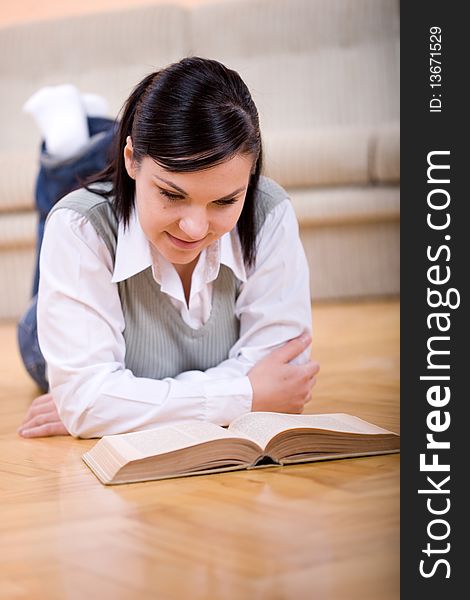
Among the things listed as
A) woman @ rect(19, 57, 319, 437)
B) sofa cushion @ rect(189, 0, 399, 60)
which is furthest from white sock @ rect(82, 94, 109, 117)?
sofa cushion @ rect(189, 0, 399, 60)

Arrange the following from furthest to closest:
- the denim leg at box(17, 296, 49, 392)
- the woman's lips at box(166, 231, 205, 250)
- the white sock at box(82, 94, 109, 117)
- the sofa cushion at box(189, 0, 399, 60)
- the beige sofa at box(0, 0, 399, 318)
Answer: the sofa cushion at box(189, 0, 399, 60)
the beige sofa at box(0, 0, 399, 318)
the white sock at box(82, 94, 109, 117)
the denim leg at box(17, 296, 49, 392)
the woman's lips at box(166, 231, 205, 250)

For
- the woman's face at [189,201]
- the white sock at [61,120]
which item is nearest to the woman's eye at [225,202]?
the woman's face at [189,201]

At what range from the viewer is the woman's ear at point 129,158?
1.23 m

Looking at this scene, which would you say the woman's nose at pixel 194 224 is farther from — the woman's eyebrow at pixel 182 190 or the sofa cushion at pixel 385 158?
the sofa cushion at pixel 385 158

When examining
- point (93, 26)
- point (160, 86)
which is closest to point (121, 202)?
point (160, 86)

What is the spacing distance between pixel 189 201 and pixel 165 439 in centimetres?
28

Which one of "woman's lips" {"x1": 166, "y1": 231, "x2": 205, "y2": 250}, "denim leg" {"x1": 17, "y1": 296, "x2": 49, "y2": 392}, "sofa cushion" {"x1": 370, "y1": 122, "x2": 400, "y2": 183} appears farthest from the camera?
→ "sofa cushion" {"x1": 370, "y1": 122, "x2": 400, "y2": 183}

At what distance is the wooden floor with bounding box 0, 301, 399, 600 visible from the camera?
752 millimetres

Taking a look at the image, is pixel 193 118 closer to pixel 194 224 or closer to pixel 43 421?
pixel 194 224

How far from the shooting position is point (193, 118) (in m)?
1.13

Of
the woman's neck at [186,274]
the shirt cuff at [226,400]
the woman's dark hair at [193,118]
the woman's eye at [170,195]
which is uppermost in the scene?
the woman's dark hair at [193,118]

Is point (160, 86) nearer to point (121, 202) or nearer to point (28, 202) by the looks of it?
point (121, 202)

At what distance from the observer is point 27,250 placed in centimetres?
329

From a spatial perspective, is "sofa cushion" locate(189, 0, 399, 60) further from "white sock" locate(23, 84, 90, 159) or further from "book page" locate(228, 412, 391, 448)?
"book page" locate(228, 412, 391, 448)
